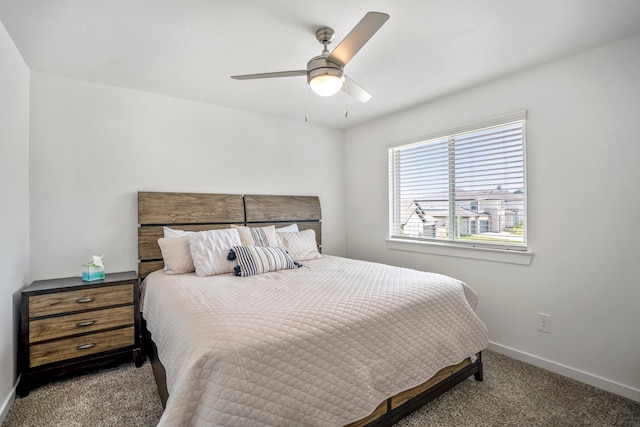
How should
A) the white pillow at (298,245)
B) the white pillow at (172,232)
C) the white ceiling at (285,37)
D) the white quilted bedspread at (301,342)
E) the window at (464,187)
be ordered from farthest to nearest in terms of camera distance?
the white pillow at (298,245)
the white pillow at (172,232)
the window at (464,187)
the white ceiling at (285,37)
the white quilted bedspread at (301,342)

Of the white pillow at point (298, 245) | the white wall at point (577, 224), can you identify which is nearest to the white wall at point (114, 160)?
the white pillow at point (298, 245)

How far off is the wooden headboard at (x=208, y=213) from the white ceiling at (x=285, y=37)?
3.45 ft

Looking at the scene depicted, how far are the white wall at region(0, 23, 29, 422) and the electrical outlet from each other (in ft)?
12.1

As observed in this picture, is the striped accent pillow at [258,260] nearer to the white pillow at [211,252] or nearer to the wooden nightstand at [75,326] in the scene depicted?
the white pillow at [211,252]

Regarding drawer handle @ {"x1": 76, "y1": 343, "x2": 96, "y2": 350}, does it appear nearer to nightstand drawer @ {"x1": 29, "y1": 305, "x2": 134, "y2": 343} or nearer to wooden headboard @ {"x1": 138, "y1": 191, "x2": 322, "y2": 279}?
nightstand drawer @ {"x1": 29, "y1": 305, "x2": 134, "y2": 343}

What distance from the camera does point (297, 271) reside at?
2.58m

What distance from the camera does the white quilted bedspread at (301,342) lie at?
1174mm

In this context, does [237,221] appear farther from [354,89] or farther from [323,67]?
[323,67]

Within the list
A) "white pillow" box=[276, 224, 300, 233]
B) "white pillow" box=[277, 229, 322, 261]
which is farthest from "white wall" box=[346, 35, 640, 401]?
"white pillow" box=[276, 224, 300, 233]

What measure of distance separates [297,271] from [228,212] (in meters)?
1.14

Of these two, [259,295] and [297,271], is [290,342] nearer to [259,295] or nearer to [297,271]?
[259,295]

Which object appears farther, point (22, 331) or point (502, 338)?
point (502, 338)

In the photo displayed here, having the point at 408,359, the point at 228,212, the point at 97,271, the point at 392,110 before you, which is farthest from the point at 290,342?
the point at 392,110

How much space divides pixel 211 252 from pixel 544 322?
2737 millimetres
